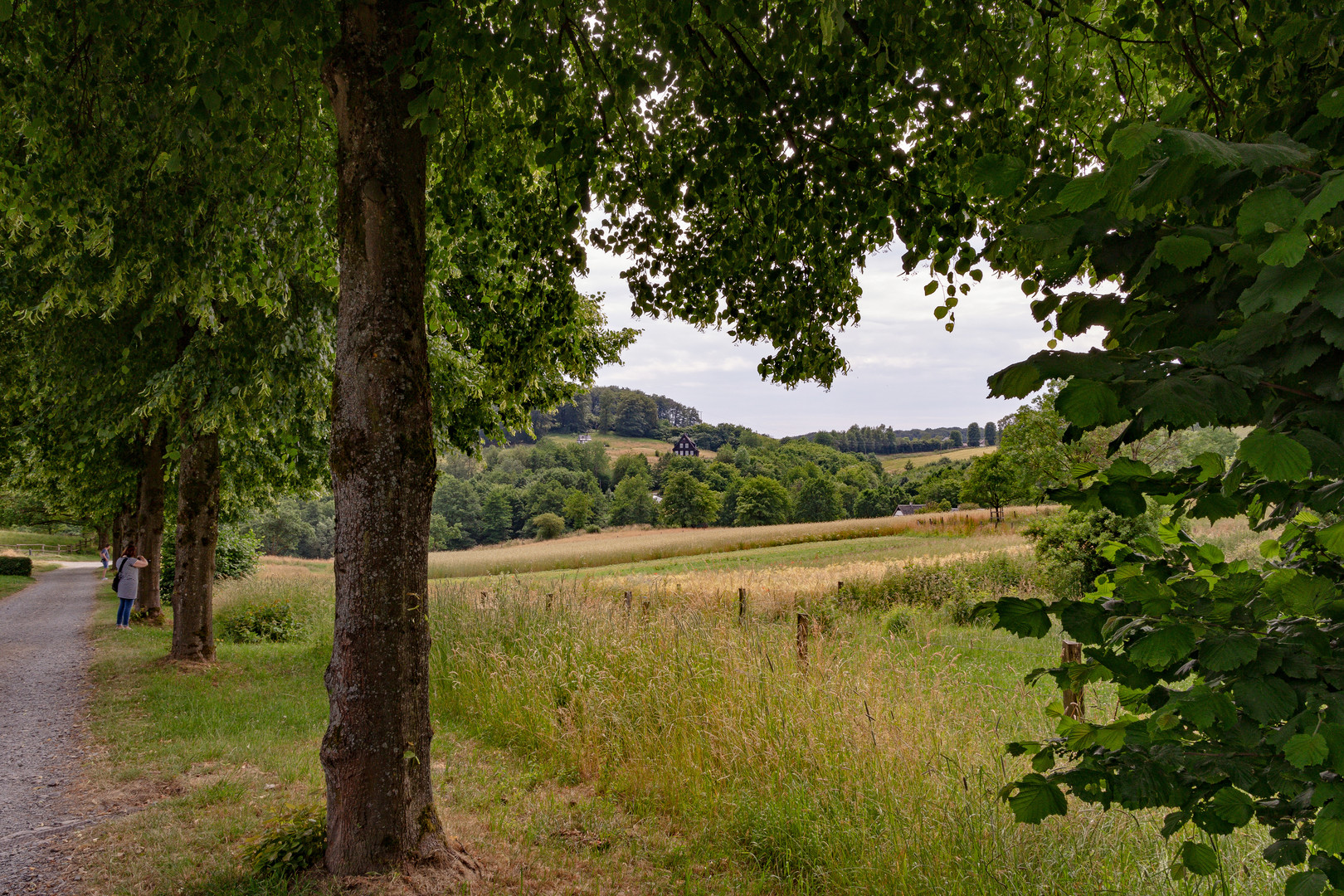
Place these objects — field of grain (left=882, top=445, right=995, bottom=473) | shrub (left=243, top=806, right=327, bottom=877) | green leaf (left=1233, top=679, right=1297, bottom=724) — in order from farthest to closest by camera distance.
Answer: field of grain (left=882, top=445, right=995, bottom=473)
shrub (left=243, top=806, right=327, bottom=877)
green leaf (left=1233, top=679, right=1297, bottom=724)

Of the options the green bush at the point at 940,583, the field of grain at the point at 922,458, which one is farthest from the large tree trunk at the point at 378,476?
the field of grain at the point at 922,458

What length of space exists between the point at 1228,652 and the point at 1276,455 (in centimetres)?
46

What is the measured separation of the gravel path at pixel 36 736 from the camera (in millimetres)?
4441

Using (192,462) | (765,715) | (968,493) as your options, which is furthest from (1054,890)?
(968,493)

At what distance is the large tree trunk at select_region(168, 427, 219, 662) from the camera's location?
10.5m

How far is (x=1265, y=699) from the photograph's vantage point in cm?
131

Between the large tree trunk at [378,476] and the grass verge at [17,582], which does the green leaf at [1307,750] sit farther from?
the grass verge at [17,582]

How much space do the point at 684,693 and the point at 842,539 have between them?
138 ft

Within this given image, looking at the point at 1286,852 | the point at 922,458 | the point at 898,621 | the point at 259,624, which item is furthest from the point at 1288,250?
the point at 922,458

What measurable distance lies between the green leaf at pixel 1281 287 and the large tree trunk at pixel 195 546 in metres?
12.0

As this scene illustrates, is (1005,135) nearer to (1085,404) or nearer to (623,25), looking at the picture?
(623,25)

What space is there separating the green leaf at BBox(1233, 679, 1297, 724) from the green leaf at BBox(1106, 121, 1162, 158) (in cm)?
100

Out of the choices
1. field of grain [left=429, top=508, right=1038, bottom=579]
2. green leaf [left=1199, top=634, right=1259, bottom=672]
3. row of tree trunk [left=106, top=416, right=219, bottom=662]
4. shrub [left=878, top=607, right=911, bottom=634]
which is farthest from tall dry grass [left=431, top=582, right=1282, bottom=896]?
field of grain [left=429, top=508, right=1038, bottom=579]

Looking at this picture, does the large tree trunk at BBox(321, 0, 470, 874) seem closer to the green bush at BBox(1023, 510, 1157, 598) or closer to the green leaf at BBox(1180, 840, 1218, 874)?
the green leaf at BBox(1180, 840, 1218, 874)
